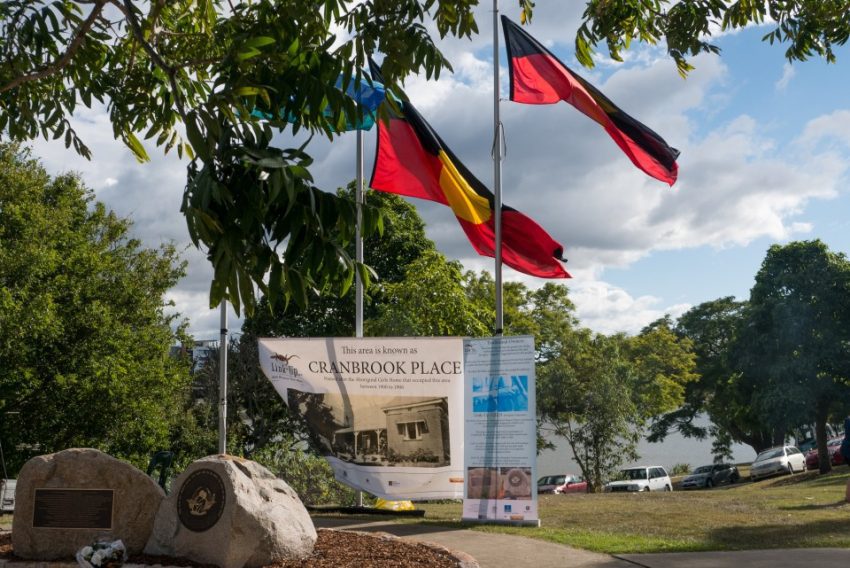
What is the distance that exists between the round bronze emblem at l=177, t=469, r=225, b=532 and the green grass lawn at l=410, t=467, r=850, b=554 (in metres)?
4.32

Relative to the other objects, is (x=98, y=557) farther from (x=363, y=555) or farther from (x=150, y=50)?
(x=150, y=50)

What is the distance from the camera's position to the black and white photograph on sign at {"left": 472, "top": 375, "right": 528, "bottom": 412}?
41.6 feet

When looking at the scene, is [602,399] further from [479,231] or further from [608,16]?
[608,16]

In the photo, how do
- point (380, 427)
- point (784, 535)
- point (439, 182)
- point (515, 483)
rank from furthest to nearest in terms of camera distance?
point (439, 182)
point (380, 427)
point (515, 483)
point (784, 535)

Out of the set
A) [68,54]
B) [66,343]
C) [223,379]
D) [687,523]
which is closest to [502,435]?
[687,523]

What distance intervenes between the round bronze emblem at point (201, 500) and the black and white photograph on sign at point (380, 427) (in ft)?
15.6

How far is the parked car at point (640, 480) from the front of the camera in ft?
110

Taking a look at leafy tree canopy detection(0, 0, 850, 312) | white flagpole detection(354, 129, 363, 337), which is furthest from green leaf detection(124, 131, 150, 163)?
white flagpole detection(354, 129, 363, 337)

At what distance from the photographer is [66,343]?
70.7 feet

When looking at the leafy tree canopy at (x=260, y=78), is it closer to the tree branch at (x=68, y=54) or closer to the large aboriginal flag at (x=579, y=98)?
the tree branch at (x=68, y=54)

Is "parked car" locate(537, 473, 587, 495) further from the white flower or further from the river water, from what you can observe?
the river water

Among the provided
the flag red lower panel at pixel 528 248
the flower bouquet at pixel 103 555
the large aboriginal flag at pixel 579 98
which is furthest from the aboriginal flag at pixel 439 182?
the flower bouquet at pixel 103 555

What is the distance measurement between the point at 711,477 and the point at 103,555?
33957 millimetres

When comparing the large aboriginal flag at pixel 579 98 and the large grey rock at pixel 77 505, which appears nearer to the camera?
the large grey rock at pixel 77 505
